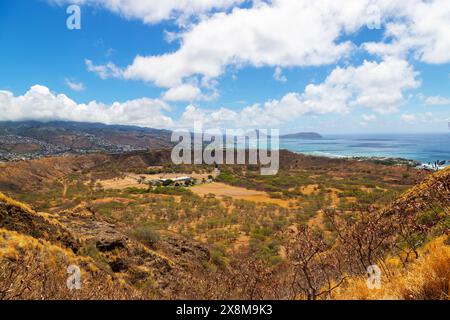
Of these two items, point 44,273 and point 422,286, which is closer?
point 422,286

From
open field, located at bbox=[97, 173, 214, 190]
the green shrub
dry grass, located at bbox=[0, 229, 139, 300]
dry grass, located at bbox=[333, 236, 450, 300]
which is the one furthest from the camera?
open field, located at bbox=[97, 173, 214, 190]

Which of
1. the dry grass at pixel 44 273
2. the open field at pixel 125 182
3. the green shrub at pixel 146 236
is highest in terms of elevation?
the dry grass at pixel 44 273

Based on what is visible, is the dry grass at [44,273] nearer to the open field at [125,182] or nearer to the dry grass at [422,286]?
the dry grass at [422,286]

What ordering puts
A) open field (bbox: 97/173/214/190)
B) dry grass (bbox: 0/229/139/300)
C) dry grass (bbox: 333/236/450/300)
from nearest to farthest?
1. dry grass (bbox: 333/236/450/300)
2. dry grass (bbox: 0/229/139/300)
3. open field (bbox: 97/173/214/190)

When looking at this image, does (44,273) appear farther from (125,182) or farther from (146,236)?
(125,182)

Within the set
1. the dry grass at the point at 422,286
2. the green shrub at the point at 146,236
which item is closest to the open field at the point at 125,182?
the green shrub at the point at 146,236

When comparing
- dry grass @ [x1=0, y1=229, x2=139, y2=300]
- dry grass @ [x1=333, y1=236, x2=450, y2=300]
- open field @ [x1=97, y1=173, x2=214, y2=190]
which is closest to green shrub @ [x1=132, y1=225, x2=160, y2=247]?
dry grass @ [x1=0, y1=229, x2=139, y2=300]

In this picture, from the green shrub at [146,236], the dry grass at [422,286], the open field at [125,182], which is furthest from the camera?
the open field at [125,182]

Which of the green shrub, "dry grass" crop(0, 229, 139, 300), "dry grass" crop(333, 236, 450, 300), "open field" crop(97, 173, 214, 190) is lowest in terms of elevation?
"open field" crop(97, 173, 214, 190)

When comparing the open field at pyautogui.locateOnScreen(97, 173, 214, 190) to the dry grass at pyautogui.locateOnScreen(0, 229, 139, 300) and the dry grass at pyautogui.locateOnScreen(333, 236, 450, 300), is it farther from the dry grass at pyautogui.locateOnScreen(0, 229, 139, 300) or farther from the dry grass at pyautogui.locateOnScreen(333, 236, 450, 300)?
the dry grass at pyautogui.locateOnScreen(333, 236, 450, 300)

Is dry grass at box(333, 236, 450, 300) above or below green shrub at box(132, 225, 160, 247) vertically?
above

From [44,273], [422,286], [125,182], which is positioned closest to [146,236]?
[44,273]
